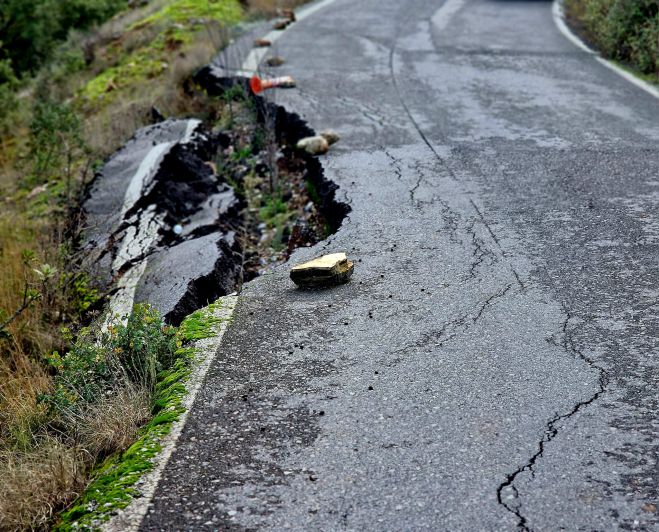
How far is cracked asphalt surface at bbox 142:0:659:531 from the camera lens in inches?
121

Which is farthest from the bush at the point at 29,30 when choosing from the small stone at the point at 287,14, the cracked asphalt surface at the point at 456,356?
the cracked asphalt surface at the point at 456,356

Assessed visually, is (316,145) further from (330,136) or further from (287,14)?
(287,14)

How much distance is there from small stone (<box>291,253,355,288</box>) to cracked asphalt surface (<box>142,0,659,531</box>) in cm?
8

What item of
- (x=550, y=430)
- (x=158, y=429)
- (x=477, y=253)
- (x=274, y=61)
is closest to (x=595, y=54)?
(x=274, y=61)

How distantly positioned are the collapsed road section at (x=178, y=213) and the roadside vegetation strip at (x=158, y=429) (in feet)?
2.45

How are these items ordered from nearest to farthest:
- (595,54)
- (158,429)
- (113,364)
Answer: (158,429) < (113,364) < (595,54)

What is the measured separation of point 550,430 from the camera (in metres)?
3.45

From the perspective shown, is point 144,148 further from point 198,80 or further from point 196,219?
point 198,80

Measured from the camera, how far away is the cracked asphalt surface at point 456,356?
307cm

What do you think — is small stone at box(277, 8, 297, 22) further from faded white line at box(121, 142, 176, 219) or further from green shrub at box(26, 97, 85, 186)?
faded white line at box(121, 142, 176, 219)

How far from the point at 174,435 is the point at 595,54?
10.4m

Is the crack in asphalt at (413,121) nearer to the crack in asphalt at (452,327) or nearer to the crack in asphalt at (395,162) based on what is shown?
the crack in asphalt at (395,162)

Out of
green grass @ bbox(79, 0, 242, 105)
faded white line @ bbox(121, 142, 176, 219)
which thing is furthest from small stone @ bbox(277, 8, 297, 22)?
faded white line @ bbox(121, 142, 176, 219)

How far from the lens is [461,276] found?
16.7 feet
